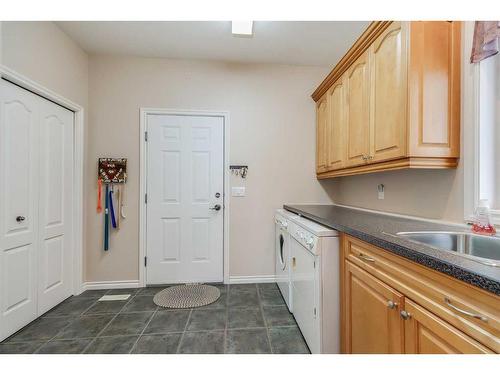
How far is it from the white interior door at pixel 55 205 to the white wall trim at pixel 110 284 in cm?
20

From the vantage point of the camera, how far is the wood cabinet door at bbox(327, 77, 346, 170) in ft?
7.11

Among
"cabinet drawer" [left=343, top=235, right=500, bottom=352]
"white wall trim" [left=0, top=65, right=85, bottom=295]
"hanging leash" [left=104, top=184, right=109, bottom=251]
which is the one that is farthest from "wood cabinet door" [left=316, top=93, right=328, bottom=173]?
"white wall trim" [left=0, top=65, right=85, bottom=295]

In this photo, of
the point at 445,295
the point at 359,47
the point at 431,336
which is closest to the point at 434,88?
the point at 359,47

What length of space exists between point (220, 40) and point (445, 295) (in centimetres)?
269

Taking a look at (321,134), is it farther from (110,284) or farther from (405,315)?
(110,284)

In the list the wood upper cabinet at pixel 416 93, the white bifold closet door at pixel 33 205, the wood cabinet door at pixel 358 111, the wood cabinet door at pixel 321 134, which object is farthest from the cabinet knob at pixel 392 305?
the white bifold closet door at pixel 33 205

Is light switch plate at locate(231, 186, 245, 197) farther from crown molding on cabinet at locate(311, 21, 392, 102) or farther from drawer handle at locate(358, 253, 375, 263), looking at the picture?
drawer handle at locate(358, 253, 375, 263)

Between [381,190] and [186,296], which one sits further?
[186,296]

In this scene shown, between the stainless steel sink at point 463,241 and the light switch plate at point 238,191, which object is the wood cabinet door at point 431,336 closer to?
the stainless steel sink at point 463,241

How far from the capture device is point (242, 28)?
81.7 inches

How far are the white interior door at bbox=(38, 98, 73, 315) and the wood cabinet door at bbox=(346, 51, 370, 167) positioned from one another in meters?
2.73

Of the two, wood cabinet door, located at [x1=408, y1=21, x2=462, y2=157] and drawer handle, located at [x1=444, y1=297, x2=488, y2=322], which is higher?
wood cabinet door, located at [x1=408, y1=21, x2=462, y2=157]
